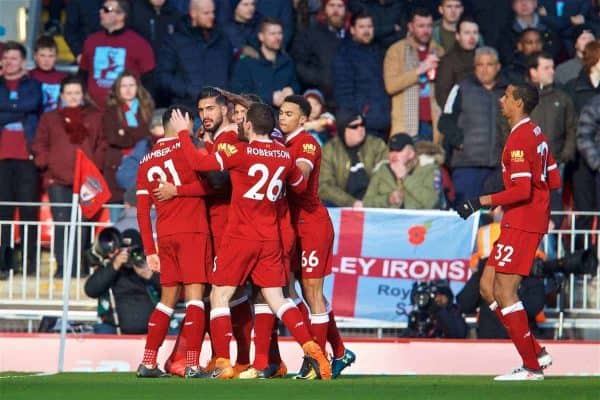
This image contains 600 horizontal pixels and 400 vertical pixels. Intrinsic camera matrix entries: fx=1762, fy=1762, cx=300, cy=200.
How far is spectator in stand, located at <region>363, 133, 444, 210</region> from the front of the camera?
64.2 feet

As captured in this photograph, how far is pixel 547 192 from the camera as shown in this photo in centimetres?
1522

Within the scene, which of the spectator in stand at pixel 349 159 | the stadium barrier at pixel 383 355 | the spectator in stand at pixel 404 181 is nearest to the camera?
the stadium barrier at pixel 383 355

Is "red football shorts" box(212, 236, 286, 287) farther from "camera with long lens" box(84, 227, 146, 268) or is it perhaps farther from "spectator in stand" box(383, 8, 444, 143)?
"spectator in stand" box(383, 8, 444, 143)

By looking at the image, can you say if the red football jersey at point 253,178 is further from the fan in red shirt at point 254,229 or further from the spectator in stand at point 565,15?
the spectator in stand at point 565,15

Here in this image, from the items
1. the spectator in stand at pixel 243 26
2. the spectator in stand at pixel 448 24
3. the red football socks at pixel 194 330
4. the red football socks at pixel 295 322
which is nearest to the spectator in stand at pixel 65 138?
the spectator in stand at pixel 243 26

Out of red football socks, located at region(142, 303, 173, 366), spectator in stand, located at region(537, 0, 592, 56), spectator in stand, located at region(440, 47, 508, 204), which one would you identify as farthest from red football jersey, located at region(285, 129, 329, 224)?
spectator in stand, located at region(537, 0, 592, 56)

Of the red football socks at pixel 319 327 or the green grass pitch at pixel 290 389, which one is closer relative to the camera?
the green grass pitch at pixel 290 389

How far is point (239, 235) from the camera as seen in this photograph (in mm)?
14789

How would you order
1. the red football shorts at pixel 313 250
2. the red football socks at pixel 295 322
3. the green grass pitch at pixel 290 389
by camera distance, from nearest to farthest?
the green grass pitch at pixel 290 389 < the red football socks at pixel 295 322 < the red football shorts at pixel 313 250

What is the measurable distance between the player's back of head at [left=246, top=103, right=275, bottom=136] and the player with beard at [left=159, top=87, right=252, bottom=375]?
286 mm

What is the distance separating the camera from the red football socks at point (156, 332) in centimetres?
1537

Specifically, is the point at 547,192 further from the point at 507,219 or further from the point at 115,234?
the point at 115,234

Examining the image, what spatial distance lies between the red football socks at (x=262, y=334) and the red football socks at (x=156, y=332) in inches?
31.9

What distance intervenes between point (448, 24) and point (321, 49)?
1.67 meters
